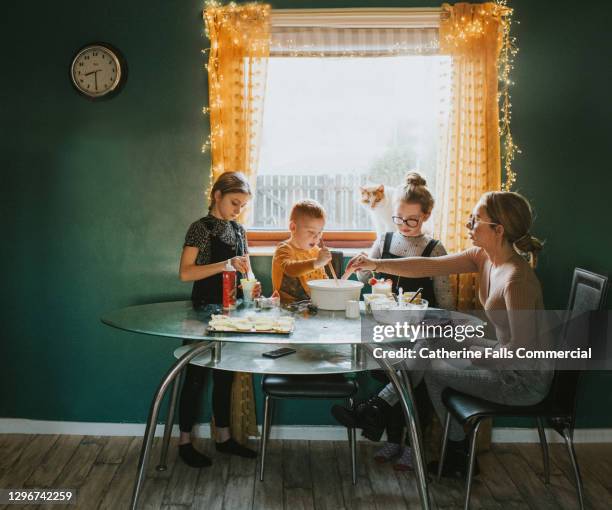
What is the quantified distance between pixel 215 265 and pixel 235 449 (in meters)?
0.96

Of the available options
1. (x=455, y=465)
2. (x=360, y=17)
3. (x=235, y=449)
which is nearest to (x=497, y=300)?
(x=455, y=465)

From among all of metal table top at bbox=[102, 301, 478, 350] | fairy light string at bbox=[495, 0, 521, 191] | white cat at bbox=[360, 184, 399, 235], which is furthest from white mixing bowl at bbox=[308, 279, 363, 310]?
fairy light string at bbox=[495, 0, 521, 191]

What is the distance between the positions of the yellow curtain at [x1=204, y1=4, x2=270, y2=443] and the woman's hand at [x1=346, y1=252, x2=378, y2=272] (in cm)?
68

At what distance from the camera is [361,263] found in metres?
2.62

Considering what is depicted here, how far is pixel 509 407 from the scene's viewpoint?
2158mm

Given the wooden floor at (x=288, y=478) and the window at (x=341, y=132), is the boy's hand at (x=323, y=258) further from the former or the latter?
the wooden floor at (x=288, y=478)

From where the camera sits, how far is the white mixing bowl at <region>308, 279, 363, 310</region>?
2354mm

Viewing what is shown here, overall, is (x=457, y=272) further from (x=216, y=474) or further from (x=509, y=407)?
(x=216, y=474)

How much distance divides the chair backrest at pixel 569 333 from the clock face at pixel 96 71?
93.6 inches

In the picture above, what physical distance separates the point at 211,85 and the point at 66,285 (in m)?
1.30

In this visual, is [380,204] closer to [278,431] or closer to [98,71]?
[278,431]

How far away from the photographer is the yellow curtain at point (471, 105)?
2.84m

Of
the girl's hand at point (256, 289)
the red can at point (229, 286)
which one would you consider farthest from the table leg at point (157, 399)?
the girl's hand at point (256, 289)

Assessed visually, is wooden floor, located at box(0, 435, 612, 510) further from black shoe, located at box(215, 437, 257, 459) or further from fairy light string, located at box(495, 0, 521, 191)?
fairy light string, located at box(495, 0, 521, 191)
